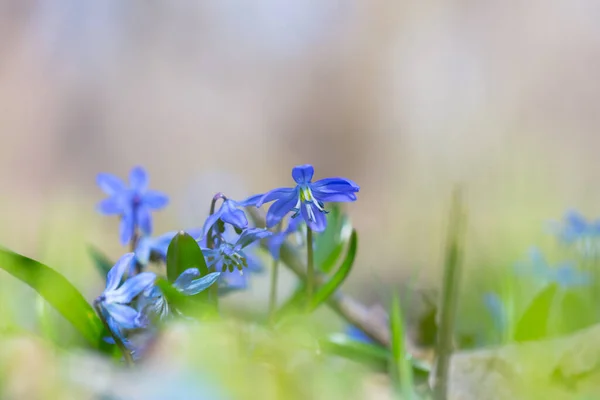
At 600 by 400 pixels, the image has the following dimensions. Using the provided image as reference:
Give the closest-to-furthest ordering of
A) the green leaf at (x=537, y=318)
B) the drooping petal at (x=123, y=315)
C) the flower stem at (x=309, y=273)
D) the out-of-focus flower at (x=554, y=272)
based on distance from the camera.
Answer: the drooping petal at (x=123, y=315) → the flower stem at (x=309, y=273) → the green leaf at (x=537, y=318) → the out-of-focus flower at (x=554, y=272)

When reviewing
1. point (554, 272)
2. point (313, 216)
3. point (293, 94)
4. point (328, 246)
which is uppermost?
point (313, 216)

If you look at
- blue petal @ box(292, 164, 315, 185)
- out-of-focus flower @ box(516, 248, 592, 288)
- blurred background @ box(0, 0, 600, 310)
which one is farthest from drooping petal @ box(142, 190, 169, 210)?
blurred background @ box(0, 0, 600, 310)

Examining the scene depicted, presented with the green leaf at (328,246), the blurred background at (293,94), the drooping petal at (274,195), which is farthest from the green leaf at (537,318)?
the blurred background at (293,94)

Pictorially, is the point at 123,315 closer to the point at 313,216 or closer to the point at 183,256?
the point at 183,256

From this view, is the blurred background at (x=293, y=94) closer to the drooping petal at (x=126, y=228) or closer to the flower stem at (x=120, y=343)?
the drooping petal at (x=126, y=228)

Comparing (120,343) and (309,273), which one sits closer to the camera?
(120,343)

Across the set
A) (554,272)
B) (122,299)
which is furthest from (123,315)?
(554,272)

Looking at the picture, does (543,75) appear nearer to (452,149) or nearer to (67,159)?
(452,149)
